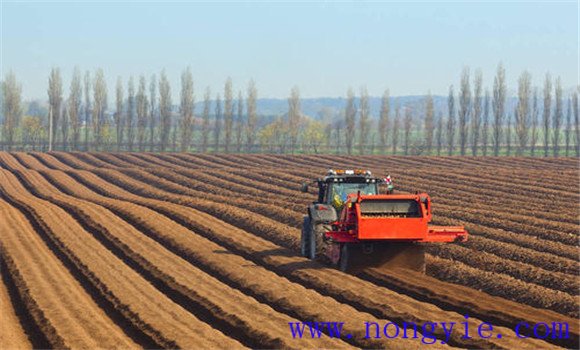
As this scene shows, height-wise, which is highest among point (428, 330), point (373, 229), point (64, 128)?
point (64, 128)

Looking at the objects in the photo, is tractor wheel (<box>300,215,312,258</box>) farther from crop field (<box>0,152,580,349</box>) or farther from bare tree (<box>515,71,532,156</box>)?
bare tree (<box>515,71,532,156</box>)

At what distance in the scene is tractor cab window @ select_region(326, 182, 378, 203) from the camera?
66.1 ft

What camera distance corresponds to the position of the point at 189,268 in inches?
778

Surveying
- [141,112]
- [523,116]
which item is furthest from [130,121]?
[523,116]

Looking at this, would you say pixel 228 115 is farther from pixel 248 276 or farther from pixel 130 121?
pixel 248 276

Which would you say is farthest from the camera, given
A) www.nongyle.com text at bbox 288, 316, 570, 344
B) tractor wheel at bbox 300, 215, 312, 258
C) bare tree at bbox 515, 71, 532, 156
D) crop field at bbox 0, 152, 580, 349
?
bare tree at bbox 515, 71, 532, 156

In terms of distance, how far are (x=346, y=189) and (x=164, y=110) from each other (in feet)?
262

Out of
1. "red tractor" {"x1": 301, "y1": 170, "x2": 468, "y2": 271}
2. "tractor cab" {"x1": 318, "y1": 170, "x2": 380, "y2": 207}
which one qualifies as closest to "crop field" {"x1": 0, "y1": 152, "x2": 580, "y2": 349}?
"red tractor" {"x1": 301, "y1": 170, "x2": 468, "y2": 271}

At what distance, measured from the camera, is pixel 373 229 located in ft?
59.0

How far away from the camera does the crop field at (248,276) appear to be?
1369 cm

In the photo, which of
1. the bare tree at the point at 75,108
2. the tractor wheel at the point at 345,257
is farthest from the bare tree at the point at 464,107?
the tractor wheel at the point at 345,257

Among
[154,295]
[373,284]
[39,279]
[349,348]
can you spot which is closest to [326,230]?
[373,284]

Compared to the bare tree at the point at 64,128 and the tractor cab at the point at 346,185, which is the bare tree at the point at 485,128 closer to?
the bare tree at the point at 64,128

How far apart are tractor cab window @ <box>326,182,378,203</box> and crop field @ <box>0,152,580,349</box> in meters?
1.52
